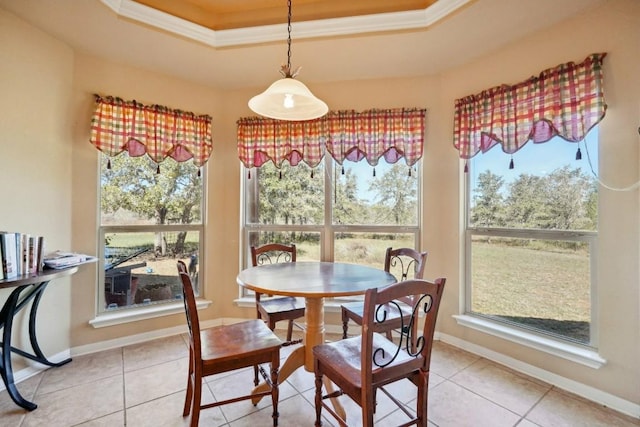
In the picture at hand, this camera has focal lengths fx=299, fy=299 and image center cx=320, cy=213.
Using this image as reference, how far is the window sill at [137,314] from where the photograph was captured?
254 cm

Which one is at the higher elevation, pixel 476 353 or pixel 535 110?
pixel 535 110

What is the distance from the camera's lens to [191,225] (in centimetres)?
301

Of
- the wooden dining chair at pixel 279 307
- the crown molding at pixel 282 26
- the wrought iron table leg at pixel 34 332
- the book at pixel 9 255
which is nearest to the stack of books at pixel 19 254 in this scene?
the book at pixel 9 255

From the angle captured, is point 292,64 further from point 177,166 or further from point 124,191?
point 124,191

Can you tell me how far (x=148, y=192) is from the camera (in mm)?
2809

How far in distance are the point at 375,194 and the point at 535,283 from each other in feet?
4.85

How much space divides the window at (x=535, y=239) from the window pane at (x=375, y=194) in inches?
21.1

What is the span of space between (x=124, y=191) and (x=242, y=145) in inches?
45.0

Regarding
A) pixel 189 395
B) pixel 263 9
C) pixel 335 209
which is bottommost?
pixel 189 395

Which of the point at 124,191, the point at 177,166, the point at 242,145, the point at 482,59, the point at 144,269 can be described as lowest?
the point at 144,269

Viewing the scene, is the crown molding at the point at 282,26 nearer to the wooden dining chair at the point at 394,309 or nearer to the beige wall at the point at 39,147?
the beige wall at the point at 39,147

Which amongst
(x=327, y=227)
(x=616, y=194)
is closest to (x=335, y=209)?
(x=327, y=227)

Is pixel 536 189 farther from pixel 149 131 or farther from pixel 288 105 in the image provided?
pixel 149 131

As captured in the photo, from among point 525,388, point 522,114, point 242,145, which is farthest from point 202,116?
point 525,388
